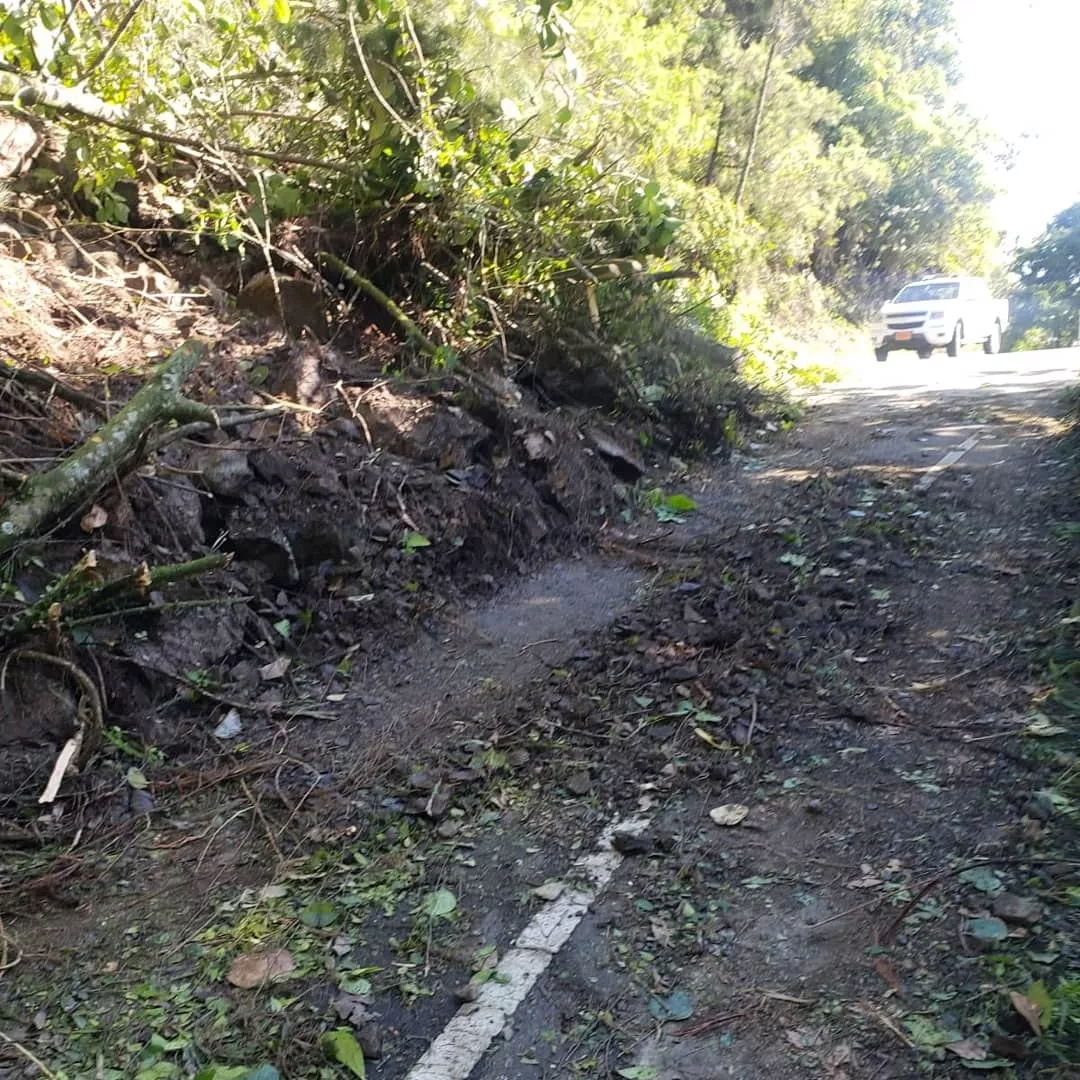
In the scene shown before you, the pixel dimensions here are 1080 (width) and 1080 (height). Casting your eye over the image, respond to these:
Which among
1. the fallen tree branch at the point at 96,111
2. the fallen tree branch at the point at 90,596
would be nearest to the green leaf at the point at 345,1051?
the fallen tree branch at the point at 90,596

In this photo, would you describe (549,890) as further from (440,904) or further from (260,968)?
(260,968)

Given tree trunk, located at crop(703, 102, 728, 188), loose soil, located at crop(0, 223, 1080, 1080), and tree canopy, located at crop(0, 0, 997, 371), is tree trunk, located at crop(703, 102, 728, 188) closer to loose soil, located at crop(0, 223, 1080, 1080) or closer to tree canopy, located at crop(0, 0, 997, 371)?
tree canopy, located at crop(0, 0, 997, 371)

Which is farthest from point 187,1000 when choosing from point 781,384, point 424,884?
point 781,384

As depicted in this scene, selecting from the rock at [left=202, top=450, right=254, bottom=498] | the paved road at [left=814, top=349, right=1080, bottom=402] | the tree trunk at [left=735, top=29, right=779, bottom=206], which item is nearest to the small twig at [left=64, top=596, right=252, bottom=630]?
the rock at [left=202, top=450, right=254, bottom=498]

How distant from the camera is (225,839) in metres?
3.70

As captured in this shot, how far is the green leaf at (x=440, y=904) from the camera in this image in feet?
10.5

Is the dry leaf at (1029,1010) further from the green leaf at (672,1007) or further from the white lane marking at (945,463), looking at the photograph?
the white lane marking at (945,463)

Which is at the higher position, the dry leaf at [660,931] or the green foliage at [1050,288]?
the green foliage at [1050,288]

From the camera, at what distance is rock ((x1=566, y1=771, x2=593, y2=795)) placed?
385cm

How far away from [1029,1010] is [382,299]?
6.55 metres

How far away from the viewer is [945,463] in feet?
25.1

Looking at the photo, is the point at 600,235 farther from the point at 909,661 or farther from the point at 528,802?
the point at 528,802

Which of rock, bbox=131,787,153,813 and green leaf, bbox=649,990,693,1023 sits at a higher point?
green leaf, bbox=649,990,693,1023

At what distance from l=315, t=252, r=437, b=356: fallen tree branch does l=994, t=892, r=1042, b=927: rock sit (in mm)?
5563
